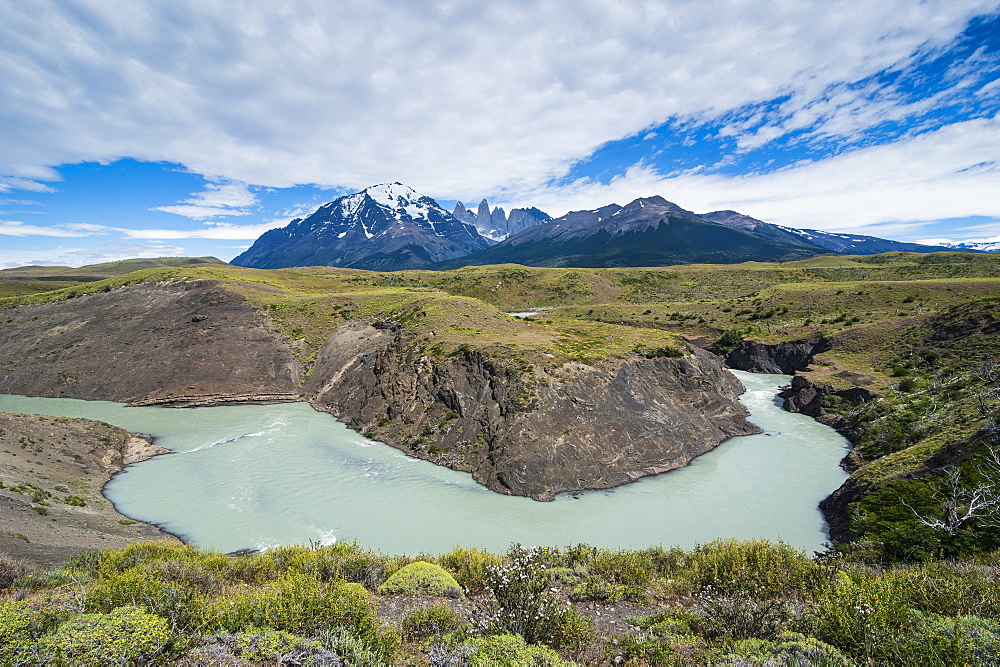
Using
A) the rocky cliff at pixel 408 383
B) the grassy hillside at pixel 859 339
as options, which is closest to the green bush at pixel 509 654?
the grassy hillside at pixel 859 339

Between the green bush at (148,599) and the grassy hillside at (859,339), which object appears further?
the grassy hillside at (859,339)

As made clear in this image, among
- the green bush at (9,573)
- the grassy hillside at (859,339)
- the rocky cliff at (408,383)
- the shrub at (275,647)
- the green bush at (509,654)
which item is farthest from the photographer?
the rocky cliff at (408,383)

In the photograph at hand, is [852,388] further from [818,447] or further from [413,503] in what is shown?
[413,503]

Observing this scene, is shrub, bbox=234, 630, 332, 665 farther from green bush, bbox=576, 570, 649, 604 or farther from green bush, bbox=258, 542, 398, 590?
green bush, bbox=576, 570, 649, 604

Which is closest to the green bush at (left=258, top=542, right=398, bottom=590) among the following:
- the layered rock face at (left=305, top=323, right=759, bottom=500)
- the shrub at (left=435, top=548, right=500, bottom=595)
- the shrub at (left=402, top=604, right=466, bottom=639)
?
the shrub at (left=435, top=548, right=500, bottom=595)

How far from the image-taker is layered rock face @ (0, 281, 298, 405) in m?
48.8

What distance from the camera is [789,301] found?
76.8 meters

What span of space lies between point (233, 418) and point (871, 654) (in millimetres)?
47967

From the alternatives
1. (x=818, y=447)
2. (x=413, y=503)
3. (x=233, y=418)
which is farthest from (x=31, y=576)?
(x=818, y=447)

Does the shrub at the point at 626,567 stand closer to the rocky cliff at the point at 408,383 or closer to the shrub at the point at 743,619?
the shrub at the point at 743,619

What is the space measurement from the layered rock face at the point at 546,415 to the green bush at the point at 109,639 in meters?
20.4

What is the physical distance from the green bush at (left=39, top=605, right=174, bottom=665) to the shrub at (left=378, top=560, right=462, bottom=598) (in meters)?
5.54

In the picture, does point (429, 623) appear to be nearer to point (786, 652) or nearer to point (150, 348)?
point (786, 652)

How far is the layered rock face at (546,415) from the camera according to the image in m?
27.5
